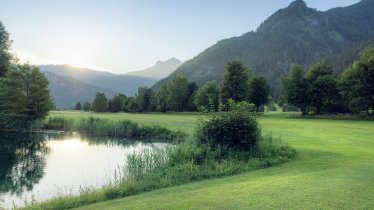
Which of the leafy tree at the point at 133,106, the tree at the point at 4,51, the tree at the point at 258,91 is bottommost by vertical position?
the leafy tree at the point at 133,106

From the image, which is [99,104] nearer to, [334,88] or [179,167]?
[334,88]

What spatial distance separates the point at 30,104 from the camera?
202 ft

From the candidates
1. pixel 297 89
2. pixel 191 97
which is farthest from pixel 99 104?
pixel 297 89

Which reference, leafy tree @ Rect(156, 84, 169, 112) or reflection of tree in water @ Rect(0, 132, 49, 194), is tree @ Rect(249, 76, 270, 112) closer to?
leafy tree @ Rect(156, 84, 169, 112)

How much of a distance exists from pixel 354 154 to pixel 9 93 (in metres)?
56.5

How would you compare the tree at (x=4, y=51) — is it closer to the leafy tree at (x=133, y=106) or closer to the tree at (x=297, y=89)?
the tree at (x=297, y=89)

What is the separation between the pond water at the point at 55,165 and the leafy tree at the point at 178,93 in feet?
221

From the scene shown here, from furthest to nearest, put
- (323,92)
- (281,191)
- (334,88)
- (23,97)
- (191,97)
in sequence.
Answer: (191,97)
(334,88)
(323,92)
(23,97)
(281,191)

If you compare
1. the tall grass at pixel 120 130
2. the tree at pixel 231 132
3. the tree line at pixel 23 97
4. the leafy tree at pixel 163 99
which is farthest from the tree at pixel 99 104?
the tree at pixel 231 132

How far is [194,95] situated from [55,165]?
282 feet

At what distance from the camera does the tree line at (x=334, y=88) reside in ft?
236

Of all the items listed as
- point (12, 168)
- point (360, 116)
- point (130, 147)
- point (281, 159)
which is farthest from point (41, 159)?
point (360, 116)

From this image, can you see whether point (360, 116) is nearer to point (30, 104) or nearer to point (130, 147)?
point (130, 147)

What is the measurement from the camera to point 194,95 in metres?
A: 115
